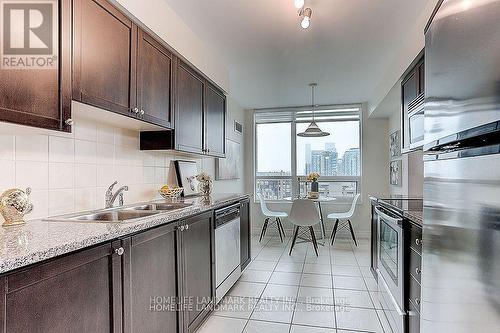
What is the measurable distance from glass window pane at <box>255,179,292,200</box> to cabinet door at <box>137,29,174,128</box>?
12.5ft

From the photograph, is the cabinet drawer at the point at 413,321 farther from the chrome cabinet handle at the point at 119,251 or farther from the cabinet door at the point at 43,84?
the cabinet door at the point at 43,84

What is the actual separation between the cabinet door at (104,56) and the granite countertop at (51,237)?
0.65 metres

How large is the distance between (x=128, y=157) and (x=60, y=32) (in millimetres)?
1191

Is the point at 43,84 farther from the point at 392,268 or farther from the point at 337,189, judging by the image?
the point at 337,189

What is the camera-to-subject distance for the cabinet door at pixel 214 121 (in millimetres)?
3234

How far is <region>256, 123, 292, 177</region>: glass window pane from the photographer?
597 cm

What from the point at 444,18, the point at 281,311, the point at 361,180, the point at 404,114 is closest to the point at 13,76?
the point at 444,18

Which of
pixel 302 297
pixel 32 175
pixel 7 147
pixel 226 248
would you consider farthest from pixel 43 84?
pixel 302 297

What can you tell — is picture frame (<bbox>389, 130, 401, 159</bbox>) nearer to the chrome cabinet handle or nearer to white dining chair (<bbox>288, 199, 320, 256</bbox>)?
white dining chair (<bbox>288, 199, 320, 256</bbox>)

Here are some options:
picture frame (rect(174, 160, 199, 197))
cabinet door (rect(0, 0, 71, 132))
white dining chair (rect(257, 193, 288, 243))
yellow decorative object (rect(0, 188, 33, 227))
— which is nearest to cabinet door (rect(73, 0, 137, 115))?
cabinet door (rect(0, 0, 71, 132))

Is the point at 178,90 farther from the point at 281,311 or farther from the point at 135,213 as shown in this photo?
the point at 281,311

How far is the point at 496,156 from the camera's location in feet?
2.17

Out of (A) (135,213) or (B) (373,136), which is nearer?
(A) (135,213)

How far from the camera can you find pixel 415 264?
1764mm
